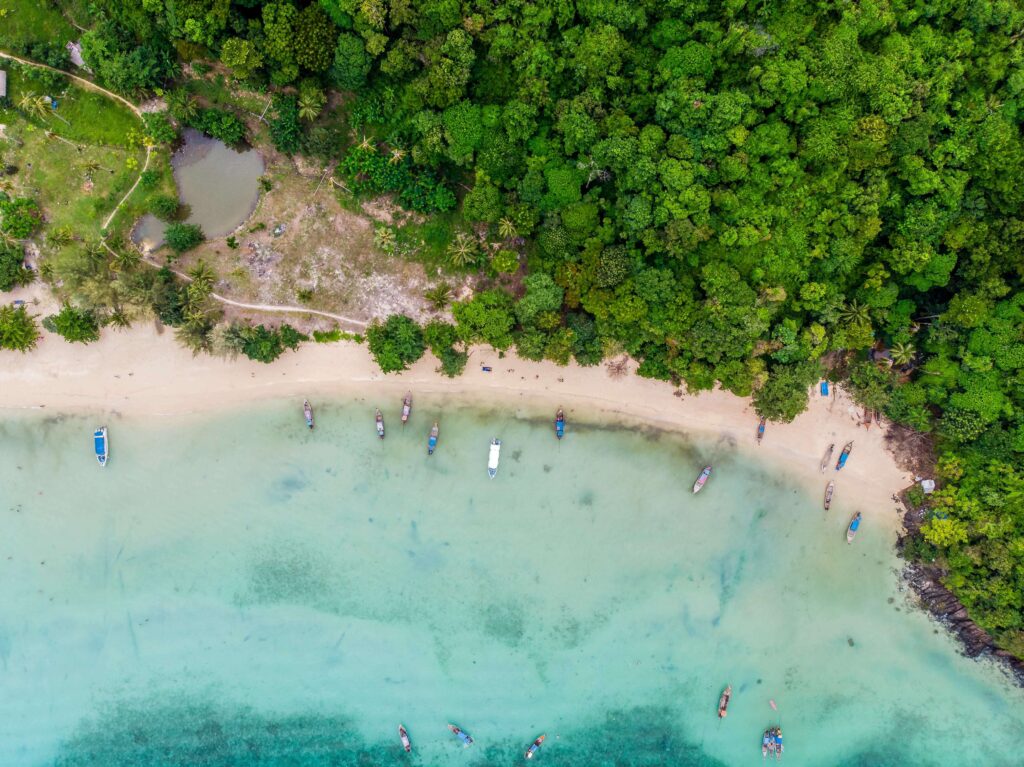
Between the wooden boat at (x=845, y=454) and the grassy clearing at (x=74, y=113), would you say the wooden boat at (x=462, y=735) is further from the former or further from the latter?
the grassy clearing at (x=74, y=113)

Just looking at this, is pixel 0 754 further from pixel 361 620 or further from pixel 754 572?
pixel 754 572

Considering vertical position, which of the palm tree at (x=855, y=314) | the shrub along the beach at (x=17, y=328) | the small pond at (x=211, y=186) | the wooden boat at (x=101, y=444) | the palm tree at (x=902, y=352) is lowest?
the wooden boat at (x=101, y=444)

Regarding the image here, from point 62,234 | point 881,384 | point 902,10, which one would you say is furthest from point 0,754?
point 902,10

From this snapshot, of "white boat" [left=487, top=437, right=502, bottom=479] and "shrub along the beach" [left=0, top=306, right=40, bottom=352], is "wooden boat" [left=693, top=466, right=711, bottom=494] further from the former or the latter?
"shrub along the beach" [left=0, top=306, right=40, bottom=352]

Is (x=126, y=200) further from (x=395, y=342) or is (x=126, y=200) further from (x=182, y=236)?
(x=395, y=342)

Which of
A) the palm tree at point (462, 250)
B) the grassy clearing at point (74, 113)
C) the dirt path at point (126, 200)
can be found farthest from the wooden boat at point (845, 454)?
the grassy clearing at point (74, 113)

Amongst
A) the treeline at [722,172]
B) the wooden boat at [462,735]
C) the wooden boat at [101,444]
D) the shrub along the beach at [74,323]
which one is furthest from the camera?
the wooden boat at [462,735]
